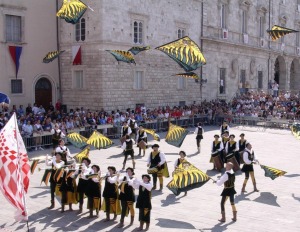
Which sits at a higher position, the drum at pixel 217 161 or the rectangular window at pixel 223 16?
the rectangular window at pixel 223 16

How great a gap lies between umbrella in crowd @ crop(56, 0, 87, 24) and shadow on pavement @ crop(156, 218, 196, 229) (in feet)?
46.9

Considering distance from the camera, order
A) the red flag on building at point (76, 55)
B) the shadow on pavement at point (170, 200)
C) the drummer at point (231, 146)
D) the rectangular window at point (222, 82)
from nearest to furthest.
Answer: the shadow on pavement at point (170, 200), the drummer at point (231, 146), the red flag on building at point (76, 55), the rectangular window at point (222, 82)

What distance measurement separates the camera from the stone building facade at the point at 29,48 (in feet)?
84.2

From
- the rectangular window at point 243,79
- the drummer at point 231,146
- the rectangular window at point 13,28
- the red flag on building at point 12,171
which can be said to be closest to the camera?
the red flag on building at point 12,171

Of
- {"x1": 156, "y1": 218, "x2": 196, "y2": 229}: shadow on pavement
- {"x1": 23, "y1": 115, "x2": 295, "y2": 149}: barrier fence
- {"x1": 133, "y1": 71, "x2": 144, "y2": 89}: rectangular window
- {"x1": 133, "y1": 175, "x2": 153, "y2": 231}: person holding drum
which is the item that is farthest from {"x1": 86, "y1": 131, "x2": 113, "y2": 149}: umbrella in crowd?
{"x1": 133, "y1": 71, "x2": 144, "y2": 89}: rectangular window

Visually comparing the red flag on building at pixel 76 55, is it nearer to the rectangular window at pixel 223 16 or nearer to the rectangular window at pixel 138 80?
the rectangular window at pixel 138 80

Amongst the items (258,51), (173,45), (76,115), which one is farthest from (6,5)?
(258,51)

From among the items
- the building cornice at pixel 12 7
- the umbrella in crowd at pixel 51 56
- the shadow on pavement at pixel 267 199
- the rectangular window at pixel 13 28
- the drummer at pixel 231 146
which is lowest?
the shadow on pavement at pixel 267 199

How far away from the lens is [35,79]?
27.3m

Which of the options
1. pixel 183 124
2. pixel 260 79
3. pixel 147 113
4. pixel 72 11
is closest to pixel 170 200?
pixel 72 11

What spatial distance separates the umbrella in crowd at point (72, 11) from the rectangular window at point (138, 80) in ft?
24.7

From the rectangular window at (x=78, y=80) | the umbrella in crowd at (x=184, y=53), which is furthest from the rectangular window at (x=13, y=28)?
the umbrella in crowd at (x=184, y=53)

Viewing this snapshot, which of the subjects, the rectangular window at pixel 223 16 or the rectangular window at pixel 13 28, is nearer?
the rectangular window at pixel 13 28

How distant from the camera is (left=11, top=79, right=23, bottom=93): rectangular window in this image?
26141 millimetres
